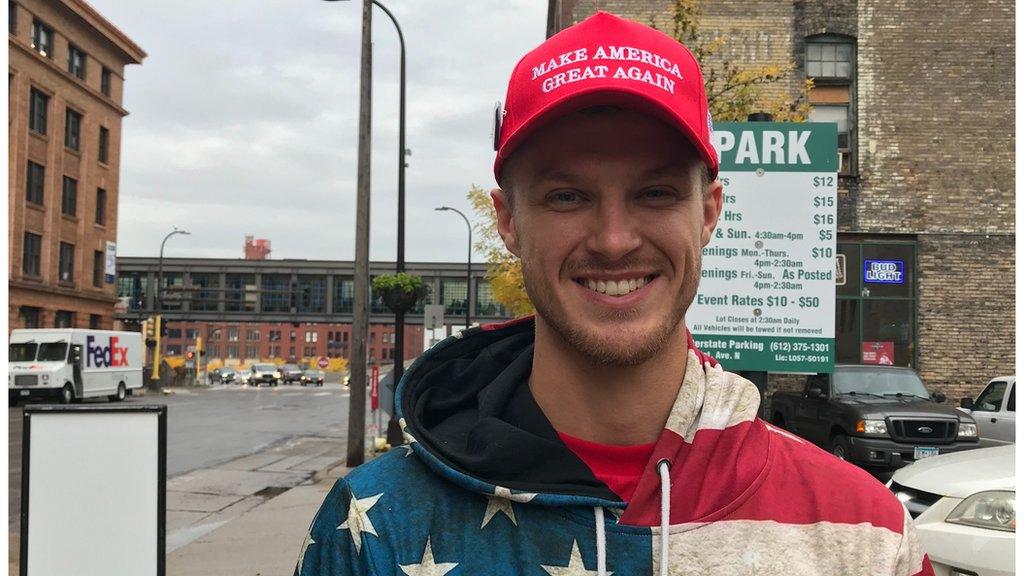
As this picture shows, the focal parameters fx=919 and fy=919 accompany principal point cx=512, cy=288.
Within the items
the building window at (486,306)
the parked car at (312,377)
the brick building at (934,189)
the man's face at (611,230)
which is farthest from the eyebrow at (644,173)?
the building window at (486,306)

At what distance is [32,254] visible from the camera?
1766 inches

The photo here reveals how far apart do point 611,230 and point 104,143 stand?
55.5 meters

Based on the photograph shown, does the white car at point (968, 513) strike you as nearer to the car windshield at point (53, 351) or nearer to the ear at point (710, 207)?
the ear at point (710, 207)

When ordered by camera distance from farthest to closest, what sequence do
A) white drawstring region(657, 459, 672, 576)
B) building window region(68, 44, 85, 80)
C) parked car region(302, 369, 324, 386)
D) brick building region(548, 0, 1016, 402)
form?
parked car region(302, 369, 324, 386) → building window region(68, 44, 85, 80) → brick building region(548, 0, 1016, 402) → white drawstring region(657, 459, 672, 576)

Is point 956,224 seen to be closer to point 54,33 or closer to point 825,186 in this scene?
point 825,186

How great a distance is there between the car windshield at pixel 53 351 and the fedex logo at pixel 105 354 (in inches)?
38.7

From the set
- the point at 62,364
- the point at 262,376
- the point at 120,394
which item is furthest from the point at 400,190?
the point at 262,376

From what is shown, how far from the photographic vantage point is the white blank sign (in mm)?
4074

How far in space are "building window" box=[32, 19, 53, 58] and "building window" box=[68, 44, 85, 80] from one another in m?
1.82

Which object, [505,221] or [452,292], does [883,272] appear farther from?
[452,292]

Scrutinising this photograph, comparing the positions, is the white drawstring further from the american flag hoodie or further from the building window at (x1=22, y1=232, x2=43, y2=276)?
the building window at (x1=22, y1=232, x2=43, y2=276)

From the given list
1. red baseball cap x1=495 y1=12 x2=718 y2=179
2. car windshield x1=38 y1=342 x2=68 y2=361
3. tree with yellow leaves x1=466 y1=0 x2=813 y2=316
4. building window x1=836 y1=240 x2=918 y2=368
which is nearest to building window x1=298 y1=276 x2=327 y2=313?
car windshield x1=38 y1=342 x2=68 y2=361

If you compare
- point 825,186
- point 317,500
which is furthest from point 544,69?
point 317,500

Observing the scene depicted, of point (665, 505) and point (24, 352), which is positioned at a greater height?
point (665, 505)
